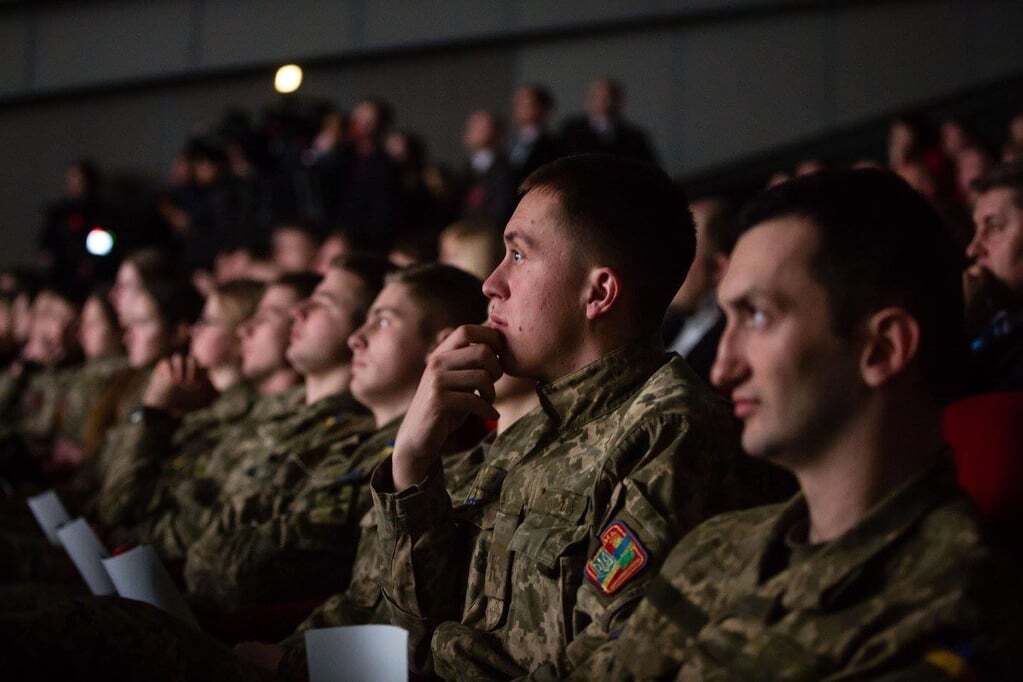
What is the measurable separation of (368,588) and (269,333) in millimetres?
1401

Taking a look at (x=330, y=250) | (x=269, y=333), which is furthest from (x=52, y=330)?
(x=269, y=333)

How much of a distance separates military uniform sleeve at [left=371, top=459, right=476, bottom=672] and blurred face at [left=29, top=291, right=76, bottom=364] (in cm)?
422

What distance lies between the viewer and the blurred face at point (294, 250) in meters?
4.86

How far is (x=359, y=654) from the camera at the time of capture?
1.56m

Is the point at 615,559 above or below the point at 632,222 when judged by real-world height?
below

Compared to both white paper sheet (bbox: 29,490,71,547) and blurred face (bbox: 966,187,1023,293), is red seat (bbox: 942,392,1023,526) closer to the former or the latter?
blurred face (bbox: 966,187,1023,293)

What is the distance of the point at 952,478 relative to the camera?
1197 millimetres

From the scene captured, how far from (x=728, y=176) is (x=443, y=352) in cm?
530

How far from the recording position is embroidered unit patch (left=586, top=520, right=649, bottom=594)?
1.49m

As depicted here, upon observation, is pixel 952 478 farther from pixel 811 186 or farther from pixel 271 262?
pixel 271 262

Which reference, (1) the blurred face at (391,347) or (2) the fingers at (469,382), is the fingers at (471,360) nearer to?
(2) the fingers at (469,382)

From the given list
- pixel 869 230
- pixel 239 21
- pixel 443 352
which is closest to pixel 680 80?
pixel 239 21

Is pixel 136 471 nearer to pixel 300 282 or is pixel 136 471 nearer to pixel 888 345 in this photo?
pixel 300 282

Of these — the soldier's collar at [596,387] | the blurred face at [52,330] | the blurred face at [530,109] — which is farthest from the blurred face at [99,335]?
Answer: the soldier's collar at [596,387]
